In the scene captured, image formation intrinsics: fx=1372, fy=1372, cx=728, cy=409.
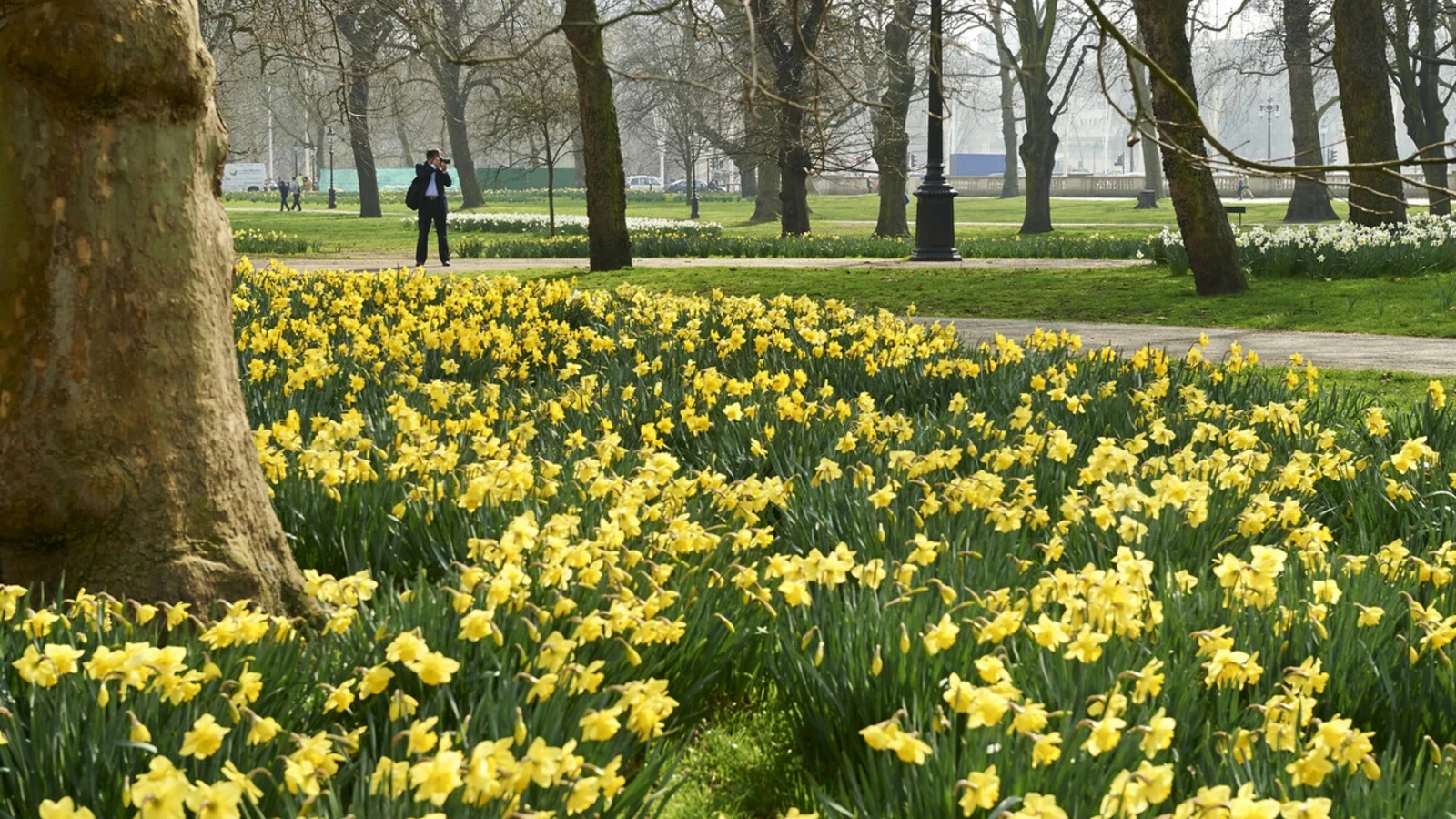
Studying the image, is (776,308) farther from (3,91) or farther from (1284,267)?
(1284,267)

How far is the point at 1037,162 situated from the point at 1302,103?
26.8 feet

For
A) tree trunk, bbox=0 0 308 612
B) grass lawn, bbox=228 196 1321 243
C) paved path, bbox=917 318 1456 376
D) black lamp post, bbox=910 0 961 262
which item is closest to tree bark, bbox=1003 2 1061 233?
grass lawn, bbox=228 196 1321 243

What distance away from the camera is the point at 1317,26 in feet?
94.1

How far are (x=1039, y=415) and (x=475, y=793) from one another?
356 cm

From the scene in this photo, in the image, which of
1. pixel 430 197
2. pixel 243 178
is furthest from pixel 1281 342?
pixel 243 178

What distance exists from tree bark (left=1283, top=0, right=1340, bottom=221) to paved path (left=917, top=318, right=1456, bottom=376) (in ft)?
60.1

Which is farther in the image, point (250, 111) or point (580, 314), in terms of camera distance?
point (250, 111)

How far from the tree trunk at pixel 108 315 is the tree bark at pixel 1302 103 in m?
26.3

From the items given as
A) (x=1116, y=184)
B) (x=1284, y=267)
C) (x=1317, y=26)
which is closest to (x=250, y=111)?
(x=1116, y=184)

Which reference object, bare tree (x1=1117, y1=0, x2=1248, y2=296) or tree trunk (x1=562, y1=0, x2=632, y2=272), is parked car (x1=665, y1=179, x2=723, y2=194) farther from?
bare tree (x1=1117, y1=0, x2=1248, y2=296)

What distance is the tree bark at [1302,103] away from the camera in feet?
89.7

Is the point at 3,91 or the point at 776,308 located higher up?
the point at 3,91

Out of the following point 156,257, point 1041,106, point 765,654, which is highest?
point 1041,106

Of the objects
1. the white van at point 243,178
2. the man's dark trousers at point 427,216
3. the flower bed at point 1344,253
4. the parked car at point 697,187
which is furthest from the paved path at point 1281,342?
the white van at point 243,178
